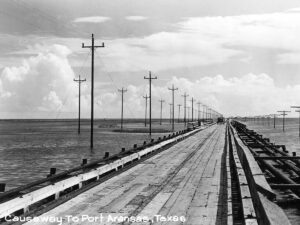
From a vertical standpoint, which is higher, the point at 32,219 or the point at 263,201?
the point at 263,201

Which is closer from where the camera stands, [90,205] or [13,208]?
[13,208]

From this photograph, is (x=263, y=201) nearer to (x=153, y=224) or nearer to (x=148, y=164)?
(x=153, y=224)

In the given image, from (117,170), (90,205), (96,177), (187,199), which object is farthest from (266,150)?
(90,205)

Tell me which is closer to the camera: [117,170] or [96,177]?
[96,177]

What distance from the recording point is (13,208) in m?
9.01

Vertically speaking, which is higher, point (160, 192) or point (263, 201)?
point (263, 201)

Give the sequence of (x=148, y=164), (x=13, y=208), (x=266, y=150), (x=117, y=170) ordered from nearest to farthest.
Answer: (x=13, y=208)
(x=117, y=170)
(x=148, y=164)
(x=266, y=150)

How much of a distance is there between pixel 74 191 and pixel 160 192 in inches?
103

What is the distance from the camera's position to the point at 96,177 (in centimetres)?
1474

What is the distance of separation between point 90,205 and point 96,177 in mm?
4402

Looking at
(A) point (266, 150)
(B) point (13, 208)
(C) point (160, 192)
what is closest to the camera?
(B) point (13, 208)

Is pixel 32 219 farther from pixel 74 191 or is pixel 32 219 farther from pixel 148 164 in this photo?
pixel 148 164

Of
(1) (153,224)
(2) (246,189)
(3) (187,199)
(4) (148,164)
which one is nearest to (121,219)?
(1) (153,224)

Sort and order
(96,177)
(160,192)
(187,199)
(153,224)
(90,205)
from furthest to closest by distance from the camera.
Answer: (96,177)
(160,192)
(187,199)
(90,205)
(153,224)
